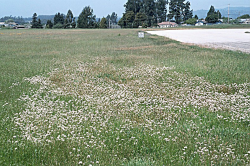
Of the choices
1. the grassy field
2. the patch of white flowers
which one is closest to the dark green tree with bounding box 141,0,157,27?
the patch of white flowers

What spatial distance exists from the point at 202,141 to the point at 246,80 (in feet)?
19.5

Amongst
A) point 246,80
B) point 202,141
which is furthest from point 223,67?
point 202,141

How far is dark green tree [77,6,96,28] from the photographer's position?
4860 inches

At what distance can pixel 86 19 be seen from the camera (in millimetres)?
125812

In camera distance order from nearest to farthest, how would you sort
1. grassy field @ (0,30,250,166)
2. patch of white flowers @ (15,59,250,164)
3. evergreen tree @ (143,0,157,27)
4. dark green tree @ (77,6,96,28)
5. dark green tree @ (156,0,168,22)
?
grassy field @ (0,30,250,166) < patch of white flowers @ (15,59,250,164) < dark green tree @ (77,6,96,28) < evergreen tree @ (143,0,157,27) < dark green tree @ (156,0,168,22)

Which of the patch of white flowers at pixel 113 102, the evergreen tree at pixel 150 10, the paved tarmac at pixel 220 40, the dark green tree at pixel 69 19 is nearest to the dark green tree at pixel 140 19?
the evergreen tree at pixel 150 10

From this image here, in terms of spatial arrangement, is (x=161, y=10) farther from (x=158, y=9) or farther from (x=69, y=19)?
(x=69, y=19)

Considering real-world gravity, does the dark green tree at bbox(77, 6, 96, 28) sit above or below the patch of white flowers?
above

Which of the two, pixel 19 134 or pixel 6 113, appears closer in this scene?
pixel 19 134

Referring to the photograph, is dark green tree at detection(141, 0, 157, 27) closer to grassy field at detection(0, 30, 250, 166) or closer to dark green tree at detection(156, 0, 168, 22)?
dark green tree at detection(156, 0, 168, 22)

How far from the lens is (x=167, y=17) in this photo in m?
141

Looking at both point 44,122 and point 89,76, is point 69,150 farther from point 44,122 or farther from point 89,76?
point 89,76

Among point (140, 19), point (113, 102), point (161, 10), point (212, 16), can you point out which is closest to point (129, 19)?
point (140, 19)

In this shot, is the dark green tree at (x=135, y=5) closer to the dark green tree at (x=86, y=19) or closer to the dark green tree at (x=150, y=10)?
the dark green tree at (x=150, y=10)
